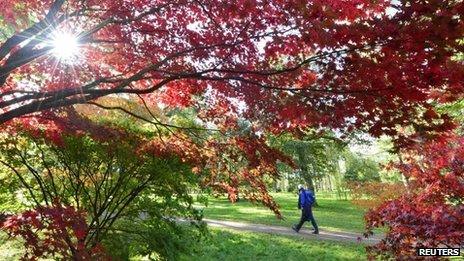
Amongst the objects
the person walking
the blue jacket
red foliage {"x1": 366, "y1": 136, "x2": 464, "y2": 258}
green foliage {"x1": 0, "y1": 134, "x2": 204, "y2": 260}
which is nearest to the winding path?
the person walking

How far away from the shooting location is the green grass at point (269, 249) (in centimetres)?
988

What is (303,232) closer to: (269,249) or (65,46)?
(269,249)

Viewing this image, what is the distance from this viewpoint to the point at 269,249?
10570 millimetres

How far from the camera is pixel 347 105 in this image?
166 inches

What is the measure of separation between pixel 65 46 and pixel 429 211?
587cm

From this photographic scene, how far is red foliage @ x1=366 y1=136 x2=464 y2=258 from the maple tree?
169cm

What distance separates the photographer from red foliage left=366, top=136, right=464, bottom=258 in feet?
18.6

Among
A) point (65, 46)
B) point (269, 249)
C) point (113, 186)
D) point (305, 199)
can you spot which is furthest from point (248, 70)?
point (305, 199)

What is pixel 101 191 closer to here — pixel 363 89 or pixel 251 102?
pixel 251 102

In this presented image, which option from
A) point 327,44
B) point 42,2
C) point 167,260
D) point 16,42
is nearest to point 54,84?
point 42,2

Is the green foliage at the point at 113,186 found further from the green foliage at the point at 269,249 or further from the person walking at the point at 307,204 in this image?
the person walking at the point at 307,204

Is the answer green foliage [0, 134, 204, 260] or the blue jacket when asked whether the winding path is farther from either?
green foliage [0, 134, 204, 260]

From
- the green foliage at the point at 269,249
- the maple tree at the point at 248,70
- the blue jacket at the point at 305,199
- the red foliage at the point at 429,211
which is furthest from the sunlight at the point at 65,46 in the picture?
the blue jacket at the point at 305,199

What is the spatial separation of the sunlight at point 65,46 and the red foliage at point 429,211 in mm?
5099
